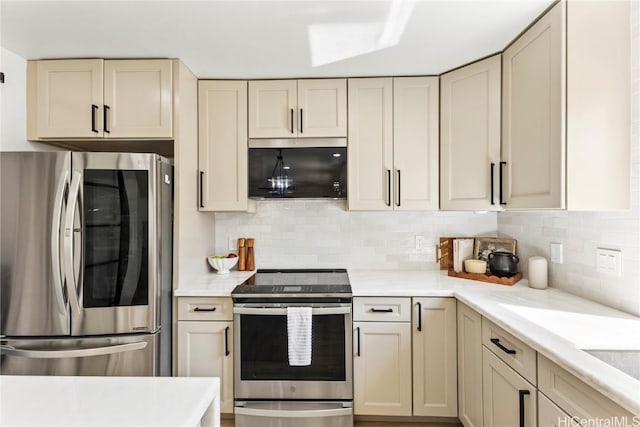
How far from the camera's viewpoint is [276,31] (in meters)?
1.71

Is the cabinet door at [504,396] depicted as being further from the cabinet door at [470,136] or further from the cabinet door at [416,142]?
the cabinet door at [416,142]

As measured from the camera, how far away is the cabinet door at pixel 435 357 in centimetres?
201

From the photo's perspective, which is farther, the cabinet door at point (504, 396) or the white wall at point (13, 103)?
the white wall at point (13, 103)

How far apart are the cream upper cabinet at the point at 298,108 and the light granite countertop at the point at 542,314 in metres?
Result: 1.04

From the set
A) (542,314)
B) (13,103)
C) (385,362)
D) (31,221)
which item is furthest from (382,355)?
(13,103)

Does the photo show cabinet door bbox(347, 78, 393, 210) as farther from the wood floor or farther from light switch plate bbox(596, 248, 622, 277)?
the wood floor

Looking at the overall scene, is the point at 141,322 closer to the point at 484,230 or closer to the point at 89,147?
the point at 89,147

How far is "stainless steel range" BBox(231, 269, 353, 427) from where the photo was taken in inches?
78.0

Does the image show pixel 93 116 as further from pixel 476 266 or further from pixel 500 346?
pixel 476 266

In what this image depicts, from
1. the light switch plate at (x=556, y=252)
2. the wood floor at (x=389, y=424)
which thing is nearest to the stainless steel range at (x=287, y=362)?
the wood floor at (x=389, y=424)

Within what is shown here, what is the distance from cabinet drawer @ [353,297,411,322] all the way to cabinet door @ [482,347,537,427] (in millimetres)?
475

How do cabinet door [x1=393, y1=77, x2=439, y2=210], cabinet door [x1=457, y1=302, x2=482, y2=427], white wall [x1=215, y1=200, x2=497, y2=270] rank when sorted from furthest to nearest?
white wall [x1=215, y1=200, x2=497, y2=270] → cabinet door [x1=393, y1=77, x2=439, y2=210] → cabinet door [x1=457, y1=302, x2=482, y2=427]

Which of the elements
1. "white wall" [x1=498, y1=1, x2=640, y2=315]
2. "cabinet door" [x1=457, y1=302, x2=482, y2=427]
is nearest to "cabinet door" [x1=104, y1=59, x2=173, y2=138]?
"cabinet door" [x1=457, y1=302, x2=482, y2=427]

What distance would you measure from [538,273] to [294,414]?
5.37 feet
